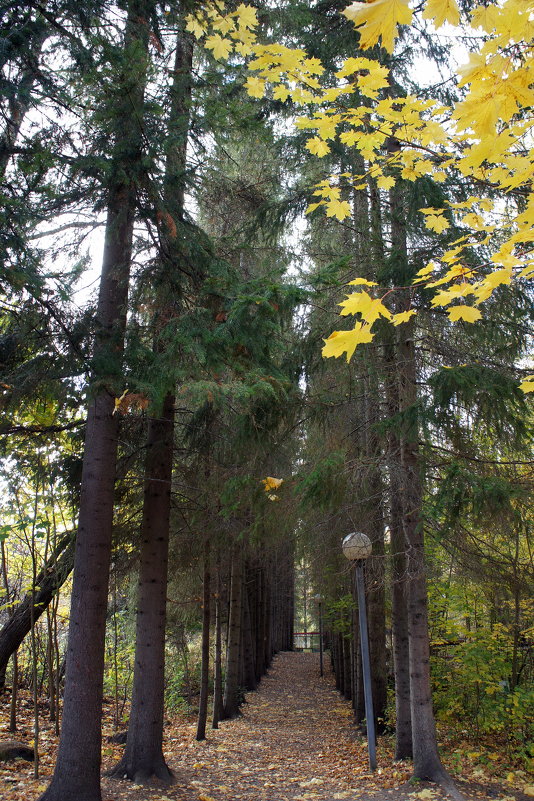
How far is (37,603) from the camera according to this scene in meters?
7.94

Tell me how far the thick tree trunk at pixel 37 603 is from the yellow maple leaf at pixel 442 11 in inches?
275

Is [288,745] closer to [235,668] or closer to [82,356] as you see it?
[235,668]

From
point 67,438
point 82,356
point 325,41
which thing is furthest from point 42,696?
point 325,41

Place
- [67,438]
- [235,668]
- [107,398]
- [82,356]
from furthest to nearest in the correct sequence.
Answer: [235,668], [67,438], [107,398], [82,356]

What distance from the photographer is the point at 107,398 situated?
6176 mm

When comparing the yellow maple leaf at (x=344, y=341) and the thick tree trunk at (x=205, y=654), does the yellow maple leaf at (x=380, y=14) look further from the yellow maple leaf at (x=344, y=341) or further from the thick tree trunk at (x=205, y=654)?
the thick tree trunk at (x=205, y=654)

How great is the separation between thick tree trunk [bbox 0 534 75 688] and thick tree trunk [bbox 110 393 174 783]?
1087 mm

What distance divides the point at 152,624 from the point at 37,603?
205 centimetres

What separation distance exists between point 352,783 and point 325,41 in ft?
31.5

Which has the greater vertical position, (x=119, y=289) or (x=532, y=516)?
(x=119, y=289)

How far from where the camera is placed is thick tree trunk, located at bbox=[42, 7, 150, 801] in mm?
5248

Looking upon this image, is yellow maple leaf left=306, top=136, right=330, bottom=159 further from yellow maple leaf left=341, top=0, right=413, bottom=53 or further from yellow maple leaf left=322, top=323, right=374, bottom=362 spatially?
yellow maple leaf left=341, top=0, right=413, bottom=53

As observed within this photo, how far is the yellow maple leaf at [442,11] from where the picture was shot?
1.78m

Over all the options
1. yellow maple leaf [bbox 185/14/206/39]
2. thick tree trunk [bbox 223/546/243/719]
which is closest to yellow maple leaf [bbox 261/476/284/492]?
yellow maple leaf [bbox 185/14/206/39]
